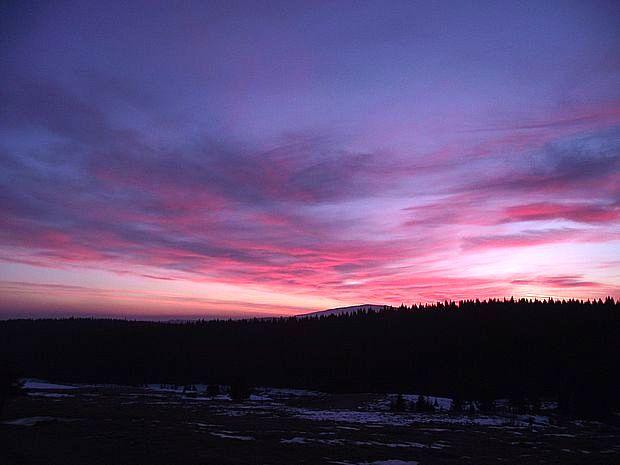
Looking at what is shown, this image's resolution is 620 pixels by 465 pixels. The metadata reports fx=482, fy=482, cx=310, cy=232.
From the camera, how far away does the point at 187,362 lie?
12900 centimetres

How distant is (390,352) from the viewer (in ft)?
350

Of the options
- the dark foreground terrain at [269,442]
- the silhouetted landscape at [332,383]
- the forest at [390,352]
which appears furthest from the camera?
the forest at [390,352]

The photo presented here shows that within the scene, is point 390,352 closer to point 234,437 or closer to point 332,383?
point 332,383

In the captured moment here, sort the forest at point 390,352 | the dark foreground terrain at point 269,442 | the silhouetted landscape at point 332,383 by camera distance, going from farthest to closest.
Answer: the forest at point 390,352
the silhouetted landscape at point 332,383
the dark foreground terrain at point 269,442

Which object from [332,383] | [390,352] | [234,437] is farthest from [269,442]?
[390,352]

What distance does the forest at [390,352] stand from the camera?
268ft

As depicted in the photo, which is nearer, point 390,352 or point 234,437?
point 234,437

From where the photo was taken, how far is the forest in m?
81.8

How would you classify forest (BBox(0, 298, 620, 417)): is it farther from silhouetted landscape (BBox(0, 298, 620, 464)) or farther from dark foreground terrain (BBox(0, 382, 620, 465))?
dark foreground terrain (BBox(0, 382, 620, 465))

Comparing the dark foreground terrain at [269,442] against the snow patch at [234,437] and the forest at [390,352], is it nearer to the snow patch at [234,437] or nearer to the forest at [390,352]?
the snow patch at [234,437]

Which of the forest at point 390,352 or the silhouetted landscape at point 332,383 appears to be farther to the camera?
the forest at point 390,352

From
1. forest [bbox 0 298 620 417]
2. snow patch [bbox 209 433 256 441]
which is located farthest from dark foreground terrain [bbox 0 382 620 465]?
forest [bbox 0 298 620 417]

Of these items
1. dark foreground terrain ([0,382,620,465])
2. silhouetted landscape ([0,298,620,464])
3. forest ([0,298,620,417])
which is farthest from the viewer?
forest ([0,298,620,417])

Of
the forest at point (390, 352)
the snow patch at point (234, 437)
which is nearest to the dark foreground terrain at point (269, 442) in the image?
the snow patch at point (234, 437)
